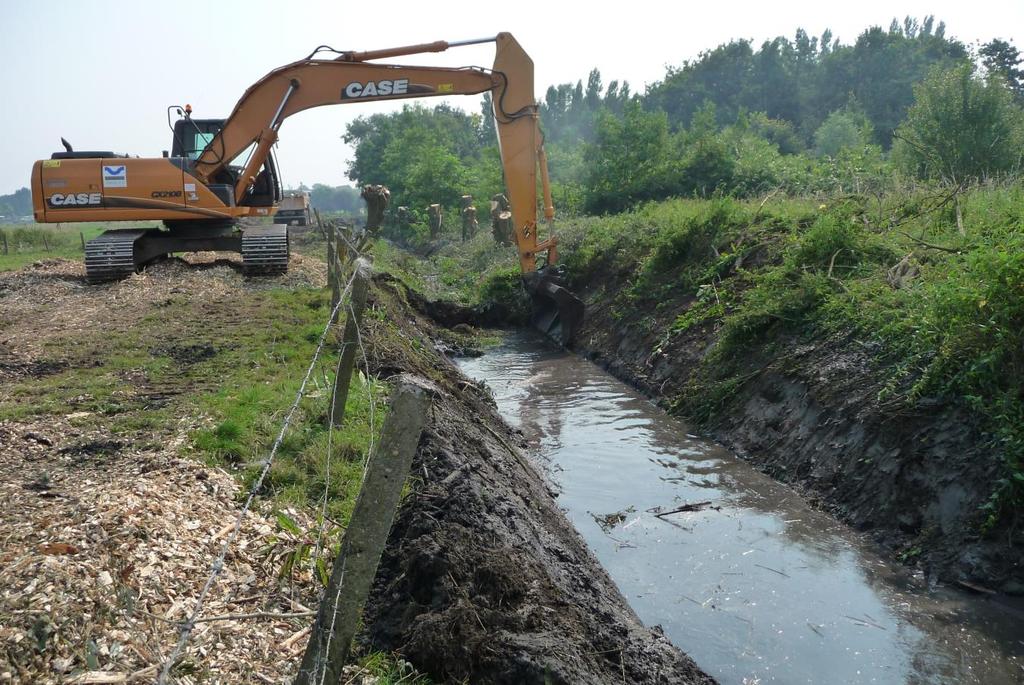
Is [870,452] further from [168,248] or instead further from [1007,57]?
[1007,57]

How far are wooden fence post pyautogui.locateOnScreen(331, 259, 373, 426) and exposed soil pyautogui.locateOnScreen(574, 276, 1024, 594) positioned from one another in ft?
15.1

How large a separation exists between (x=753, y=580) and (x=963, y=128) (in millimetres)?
19200

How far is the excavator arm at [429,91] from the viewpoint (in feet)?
50.3

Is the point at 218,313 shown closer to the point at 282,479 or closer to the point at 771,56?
the point at 282,479

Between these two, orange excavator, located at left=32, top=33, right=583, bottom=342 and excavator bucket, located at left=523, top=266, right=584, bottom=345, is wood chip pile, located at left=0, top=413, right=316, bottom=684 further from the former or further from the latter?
excavator bucket, located at left=523, top=266, right=584, bottom=345

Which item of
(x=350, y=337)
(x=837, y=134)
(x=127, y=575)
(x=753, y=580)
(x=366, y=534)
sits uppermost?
(x=837, y=134)

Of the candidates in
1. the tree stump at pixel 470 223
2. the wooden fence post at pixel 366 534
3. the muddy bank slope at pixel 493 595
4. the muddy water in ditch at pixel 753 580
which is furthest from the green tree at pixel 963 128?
the wooden fence post at pixel 366 534

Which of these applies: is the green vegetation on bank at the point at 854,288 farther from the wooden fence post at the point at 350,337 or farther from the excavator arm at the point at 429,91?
the wooden fence post at the point at 350,337

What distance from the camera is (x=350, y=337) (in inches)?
263

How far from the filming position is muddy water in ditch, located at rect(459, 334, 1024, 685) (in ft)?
18.7

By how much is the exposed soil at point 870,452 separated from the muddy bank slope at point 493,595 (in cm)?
275

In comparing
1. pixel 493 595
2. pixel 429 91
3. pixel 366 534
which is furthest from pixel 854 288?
pixel 366 534

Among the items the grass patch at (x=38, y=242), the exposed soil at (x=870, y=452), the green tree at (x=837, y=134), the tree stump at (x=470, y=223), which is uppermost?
the green tree at (x=837, y=134)

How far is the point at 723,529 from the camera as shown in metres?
7.95
